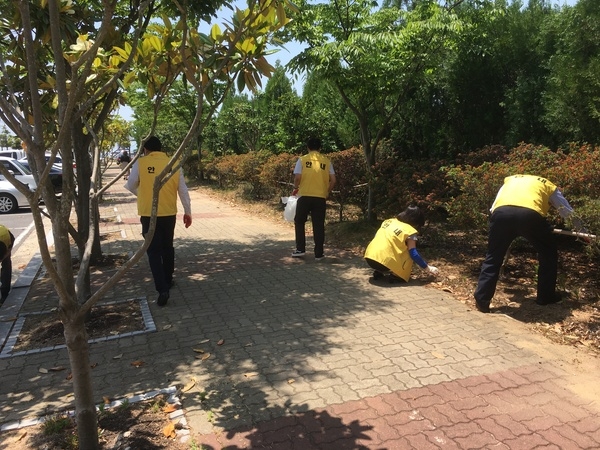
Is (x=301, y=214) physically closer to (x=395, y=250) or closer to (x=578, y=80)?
(x=395, y=250)

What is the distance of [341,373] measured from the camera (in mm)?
3518

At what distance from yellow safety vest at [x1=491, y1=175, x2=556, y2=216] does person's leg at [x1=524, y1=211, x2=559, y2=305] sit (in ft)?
0.31

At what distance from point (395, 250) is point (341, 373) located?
236 cm

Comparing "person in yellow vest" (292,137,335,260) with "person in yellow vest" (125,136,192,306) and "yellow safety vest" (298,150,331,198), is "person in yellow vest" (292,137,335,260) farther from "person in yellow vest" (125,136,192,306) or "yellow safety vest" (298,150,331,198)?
"person in yellow vest" (125,136,192,306)

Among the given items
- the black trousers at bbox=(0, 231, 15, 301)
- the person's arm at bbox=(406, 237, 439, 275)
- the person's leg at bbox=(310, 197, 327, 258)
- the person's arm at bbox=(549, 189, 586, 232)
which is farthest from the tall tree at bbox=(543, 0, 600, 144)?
the black trousers at bbox=(0, 231, 15, 301)

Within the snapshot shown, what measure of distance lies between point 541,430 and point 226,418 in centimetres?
193

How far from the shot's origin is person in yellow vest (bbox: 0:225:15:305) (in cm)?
515

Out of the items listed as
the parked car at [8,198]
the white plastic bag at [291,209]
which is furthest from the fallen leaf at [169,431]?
the parked car at [8,198]

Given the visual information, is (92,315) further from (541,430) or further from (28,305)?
(541,430)

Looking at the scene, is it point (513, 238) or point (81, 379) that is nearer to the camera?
point (81, 379)

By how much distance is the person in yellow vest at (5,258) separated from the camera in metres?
5.15

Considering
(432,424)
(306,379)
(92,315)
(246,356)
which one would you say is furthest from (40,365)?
(432,424)

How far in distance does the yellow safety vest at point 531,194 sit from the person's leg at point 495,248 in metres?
0.10

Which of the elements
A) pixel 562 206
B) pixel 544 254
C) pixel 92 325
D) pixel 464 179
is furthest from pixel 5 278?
pixel 562 206
